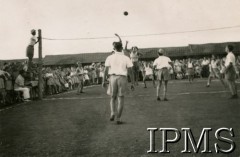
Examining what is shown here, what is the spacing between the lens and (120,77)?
9.96 meters

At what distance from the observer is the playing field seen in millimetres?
7148

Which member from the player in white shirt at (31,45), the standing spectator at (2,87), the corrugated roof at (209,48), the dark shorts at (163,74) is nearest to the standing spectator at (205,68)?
the corrugated roof at (209,48)

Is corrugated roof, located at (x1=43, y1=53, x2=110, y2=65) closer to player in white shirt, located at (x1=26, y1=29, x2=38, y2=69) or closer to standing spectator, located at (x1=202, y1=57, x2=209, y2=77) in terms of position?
standing spectator, located at (x1=202, y1=57, x2=209, y2=77)

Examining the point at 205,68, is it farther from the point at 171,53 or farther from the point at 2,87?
the point at 2,87

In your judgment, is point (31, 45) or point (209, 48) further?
point (209, 48)

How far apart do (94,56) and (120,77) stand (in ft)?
172

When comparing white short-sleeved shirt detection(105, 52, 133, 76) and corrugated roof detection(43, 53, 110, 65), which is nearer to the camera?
white short-sleeved shirt detection(105, 52, 133, 76)

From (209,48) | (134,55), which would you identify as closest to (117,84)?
(134,55)

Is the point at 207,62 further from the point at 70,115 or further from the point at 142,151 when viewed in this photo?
the point at 142,151

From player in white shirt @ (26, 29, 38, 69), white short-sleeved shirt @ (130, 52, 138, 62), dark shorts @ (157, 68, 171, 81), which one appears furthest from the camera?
white short-sleeved shirt @ (130, 52, 138, 62)

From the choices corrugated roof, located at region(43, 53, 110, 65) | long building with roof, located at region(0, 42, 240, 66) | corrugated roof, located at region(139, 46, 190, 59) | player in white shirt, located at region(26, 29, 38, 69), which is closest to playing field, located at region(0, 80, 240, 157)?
player in white shirt, located at region(26, 29, 38, 69)

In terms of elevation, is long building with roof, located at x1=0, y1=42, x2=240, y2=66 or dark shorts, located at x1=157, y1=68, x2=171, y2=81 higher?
long building with roof, located at x1=0, y1=42, x2=240, y2=66

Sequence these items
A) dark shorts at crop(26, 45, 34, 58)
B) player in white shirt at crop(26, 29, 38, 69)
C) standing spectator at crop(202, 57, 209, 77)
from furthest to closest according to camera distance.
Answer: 1. standing spectator at crop(202, 57, 209, 77)
2. dark shorts at crop(26, 45, 34, 58)
3. player in white shirt at crop(26, 29, 38, 69)

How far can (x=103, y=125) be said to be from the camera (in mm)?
9484
